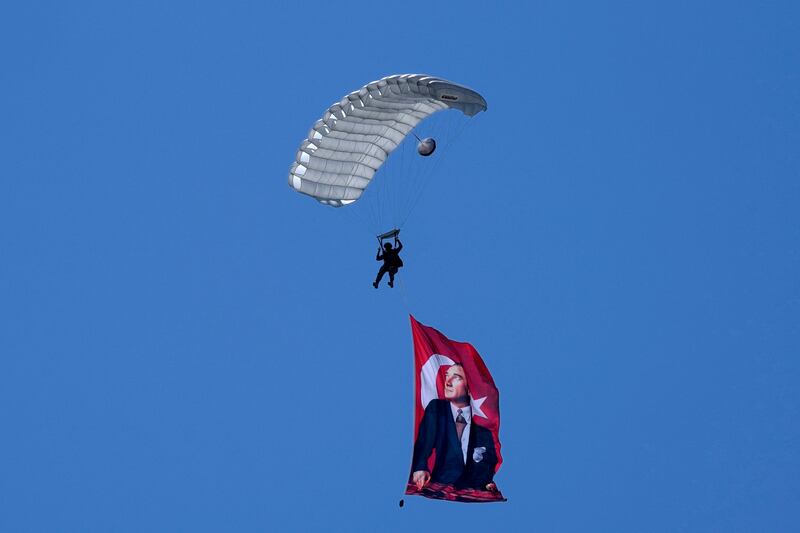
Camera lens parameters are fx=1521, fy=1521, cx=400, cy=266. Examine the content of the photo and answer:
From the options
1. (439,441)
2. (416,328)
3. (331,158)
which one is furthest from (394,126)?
(439,441)

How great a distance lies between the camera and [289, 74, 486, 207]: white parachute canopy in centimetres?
2939

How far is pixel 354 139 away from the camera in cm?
3078

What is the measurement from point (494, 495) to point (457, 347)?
129 inches

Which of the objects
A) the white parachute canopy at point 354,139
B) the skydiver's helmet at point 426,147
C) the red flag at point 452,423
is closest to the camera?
the white parachute canopy at point 354,139

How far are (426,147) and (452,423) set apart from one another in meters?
5.68

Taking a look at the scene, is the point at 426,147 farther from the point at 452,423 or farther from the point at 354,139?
the point at 452,423

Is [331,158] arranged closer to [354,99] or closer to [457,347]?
→ [354,99]

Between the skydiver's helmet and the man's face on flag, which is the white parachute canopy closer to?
the skydiver's helmet

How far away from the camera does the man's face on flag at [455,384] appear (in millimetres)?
31203

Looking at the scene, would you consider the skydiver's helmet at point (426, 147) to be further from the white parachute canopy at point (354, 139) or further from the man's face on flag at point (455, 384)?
the man's face on flag at point (455, 384)

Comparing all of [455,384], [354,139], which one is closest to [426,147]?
[354,139]

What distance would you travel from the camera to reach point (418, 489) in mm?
30016

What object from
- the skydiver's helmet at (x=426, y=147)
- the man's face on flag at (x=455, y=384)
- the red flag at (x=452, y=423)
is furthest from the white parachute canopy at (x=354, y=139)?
the man's face on flag at (x=455, y=384)

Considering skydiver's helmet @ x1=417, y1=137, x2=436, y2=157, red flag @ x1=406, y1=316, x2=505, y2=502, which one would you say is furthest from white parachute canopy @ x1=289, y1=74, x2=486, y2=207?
red flag @ x1=406, y1=316, x2=505, y2=502
